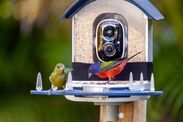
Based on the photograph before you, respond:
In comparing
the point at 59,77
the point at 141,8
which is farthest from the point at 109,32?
the point at 59,77

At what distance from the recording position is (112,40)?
174 inches

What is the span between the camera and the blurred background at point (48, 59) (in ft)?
21.0

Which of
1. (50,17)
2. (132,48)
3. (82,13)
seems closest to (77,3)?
(82,13)

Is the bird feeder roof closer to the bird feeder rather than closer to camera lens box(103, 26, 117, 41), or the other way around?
the bird feeder

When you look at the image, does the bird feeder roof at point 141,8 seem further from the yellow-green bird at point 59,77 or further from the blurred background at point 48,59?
the blurred background at point 48,59

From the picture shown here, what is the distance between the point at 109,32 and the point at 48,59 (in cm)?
220

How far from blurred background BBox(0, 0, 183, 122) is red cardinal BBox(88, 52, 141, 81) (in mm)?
1978

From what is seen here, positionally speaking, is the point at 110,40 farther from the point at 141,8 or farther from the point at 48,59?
the point at 48,59

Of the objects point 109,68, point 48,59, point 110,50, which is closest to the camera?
point 109,68

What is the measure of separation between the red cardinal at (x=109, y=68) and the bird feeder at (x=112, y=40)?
0.16 feet

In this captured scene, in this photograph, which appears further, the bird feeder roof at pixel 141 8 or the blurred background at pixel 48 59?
the blurred background at pixel 48 59

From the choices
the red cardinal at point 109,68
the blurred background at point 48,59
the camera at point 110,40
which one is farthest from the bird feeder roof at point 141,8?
the blurred background at point 48,59

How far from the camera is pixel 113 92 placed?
4105 mm

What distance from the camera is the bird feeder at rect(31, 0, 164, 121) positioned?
4348mm
